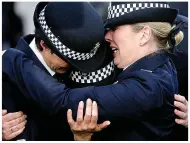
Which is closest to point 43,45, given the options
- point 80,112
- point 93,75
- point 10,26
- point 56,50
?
point 56,50

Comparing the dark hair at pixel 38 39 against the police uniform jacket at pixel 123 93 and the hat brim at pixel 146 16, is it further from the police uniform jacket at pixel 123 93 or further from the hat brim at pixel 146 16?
the hat brim at pixel 146 16

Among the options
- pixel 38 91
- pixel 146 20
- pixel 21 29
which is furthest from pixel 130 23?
pixel 21 29

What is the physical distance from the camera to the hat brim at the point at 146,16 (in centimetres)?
191

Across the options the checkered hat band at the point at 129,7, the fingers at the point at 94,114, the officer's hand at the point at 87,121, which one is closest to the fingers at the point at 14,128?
the officer's hand at the point at 87,121

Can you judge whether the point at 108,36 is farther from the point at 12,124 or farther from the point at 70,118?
the point at 12,124

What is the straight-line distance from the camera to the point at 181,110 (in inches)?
79.4

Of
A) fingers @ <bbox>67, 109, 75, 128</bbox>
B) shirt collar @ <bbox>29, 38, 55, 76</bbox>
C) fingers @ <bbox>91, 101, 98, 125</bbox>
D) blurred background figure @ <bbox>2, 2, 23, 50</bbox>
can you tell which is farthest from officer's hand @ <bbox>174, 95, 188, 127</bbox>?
blurred background figure @ <bbox>2, 2, 23, 50</bbox>

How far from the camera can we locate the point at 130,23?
195cm

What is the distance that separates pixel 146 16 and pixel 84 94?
48 cm

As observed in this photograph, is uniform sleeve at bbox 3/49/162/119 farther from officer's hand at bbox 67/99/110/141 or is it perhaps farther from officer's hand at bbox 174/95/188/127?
officer's hand at bbox 174/95/188/127

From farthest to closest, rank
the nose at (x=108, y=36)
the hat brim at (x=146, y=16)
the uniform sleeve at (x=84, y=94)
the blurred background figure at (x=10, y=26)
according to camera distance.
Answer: the blurred background figure at (x=10, y=26) → the nose at (x=108, y=36) → the hat brim at (x=146, y=16) → the uniform sleeve at (x=84, y=94)

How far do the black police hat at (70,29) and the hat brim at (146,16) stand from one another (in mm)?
121

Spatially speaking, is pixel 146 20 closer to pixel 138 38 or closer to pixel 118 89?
pixel 138 38

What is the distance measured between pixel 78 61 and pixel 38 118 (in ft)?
1.14
